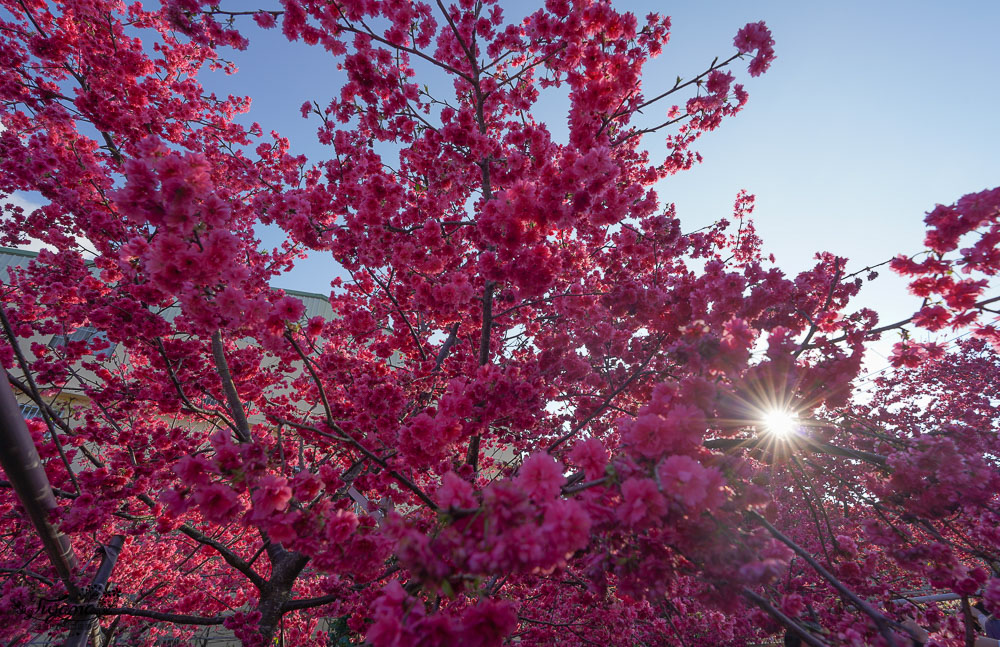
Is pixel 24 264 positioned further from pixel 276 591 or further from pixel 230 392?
pixel 276 591

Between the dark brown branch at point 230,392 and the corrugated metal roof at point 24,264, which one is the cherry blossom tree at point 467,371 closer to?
the dark brown branch at point 230,392

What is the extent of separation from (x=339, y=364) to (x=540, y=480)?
13.4 ft

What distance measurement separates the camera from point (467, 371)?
5.52 metres

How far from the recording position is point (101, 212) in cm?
582

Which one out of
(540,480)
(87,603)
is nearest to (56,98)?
(87,603)

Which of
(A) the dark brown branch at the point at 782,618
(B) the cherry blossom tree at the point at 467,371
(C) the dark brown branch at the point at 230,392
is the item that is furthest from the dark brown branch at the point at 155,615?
(A) the dark brown branch at the point at 782,618

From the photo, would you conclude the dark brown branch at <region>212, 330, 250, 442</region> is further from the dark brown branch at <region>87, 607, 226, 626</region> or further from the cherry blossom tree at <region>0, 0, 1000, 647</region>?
the dark brown branch at <region>87, 607, 226, 626</region>

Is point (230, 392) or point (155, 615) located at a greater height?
point (230, 392)

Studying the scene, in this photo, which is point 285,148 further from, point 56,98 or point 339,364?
point 339,364

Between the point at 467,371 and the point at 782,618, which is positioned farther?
the point at 467,371

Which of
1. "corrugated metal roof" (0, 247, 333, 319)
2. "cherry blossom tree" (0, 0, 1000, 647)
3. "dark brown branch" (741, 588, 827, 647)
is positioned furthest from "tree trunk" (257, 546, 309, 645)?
"corrugated metal roof" (0, 247, 333, 319)

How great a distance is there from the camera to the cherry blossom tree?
6.48ft

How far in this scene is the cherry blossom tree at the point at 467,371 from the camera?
6.48ft

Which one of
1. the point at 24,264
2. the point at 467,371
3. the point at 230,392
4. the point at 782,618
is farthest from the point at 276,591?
the point at 24,264
